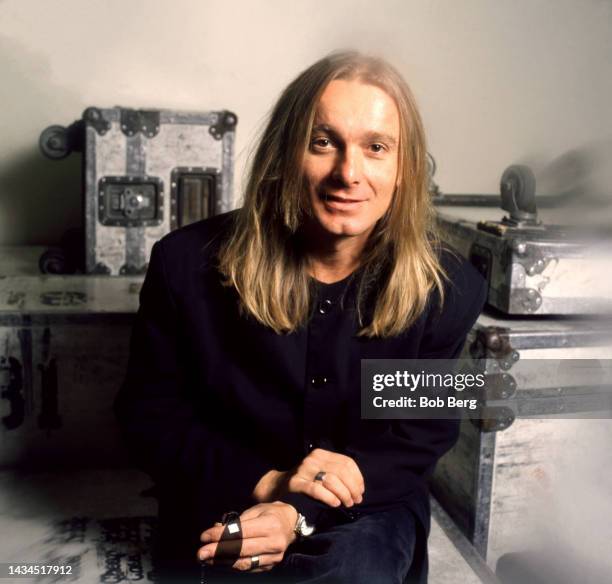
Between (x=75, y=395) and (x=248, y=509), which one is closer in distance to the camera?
(x=248, y=509)

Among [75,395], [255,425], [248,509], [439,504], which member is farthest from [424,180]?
[75,395]

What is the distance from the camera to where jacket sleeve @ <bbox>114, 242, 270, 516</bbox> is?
4.24 ft

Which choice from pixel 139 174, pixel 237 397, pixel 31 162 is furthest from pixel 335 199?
pixel 31 162

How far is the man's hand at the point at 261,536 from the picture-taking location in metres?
1.13

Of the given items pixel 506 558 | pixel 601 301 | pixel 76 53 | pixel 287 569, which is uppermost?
pixel 76 53

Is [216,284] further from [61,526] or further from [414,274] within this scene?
[61,526]

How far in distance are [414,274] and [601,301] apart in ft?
2.16

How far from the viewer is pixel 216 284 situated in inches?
53.8

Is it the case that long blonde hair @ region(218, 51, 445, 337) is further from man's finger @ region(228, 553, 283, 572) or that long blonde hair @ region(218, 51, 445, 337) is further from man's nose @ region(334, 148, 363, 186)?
man's finger @ region(228, 553, 283, 572)

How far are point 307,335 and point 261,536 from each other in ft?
1.13

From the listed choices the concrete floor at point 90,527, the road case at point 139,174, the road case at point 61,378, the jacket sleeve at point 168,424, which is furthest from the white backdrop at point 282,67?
the jacket sleeve at point 168,424

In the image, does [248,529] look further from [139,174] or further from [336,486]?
[139,174]

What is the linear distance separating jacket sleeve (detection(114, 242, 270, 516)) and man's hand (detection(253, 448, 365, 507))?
3cm

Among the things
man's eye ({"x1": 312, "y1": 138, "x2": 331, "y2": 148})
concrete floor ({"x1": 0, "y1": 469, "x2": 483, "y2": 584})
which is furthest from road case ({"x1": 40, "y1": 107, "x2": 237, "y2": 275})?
man's eye ({"x1": 312, "y1": 138, "x2": 331, "y2": 148})
